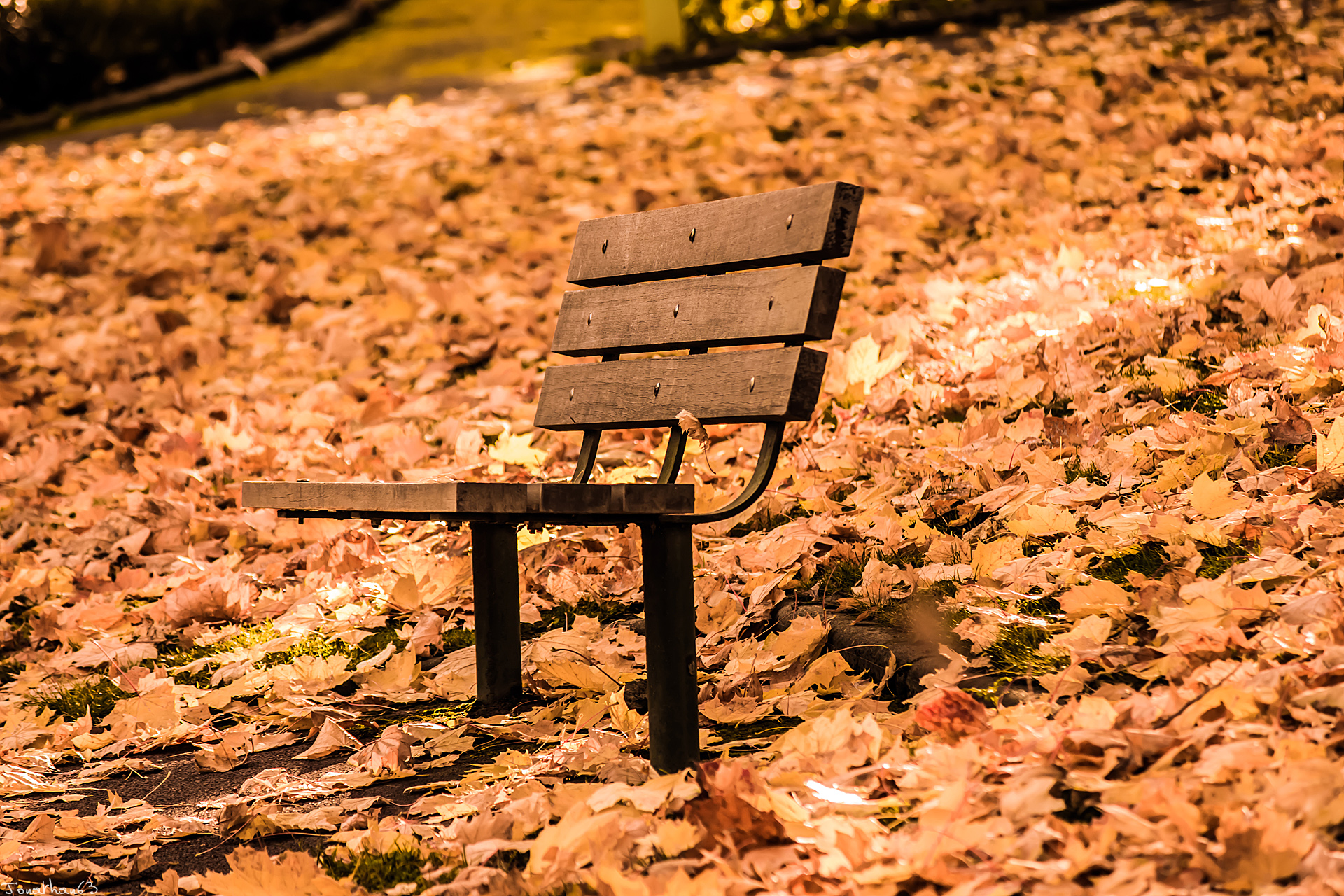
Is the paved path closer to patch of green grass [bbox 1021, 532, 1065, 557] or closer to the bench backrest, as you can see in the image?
the bench backrest

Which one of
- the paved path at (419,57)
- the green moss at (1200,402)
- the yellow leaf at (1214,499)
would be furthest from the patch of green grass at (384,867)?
the paved path at (419,57)

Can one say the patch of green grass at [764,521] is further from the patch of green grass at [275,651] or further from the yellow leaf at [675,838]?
the yellow leaf at [675,838]

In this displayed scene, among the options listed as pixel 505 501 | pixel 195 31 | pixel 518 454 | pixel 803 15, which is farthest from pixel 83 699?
pixel 195 31

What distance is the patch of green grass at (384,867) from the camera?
1847 mm

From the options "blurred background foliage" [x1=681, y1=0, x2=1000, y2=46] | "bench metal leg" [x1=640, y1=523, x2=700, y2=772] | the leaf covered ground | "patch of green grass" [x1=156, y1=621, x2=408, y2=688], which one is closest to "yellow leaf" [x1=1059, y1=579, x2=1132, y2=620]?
the leaf covered ground

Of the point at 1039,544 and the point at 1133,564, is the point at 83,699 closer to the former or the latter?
the point at 1039,544

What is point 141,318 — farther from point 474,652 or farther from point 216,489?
point 474,652

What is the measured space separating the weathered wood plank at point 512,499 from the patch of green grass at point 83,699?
3.57 ft

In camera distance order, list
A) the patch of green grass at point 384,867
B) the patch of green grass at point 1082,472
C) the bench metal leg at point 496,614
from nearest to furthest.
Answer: the patch of green grass at point 384,867
the bench metal leg at point 496,614
the patch of green grass at point 1082,472

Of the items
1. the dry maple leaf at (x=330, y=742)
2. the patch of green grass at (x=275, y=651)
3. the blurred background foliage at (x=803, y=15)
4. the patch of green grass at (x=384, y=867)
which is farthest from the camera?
the blurred background foliage at (x=803, y=15)

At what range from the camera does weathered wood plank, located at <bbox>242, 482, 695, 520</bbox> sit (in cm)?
191

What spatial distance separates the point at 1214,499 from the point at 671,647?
1181 mm

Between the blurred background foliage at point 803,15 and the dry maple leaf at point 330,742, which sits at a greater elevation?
the blurred background foliage at point 803,15

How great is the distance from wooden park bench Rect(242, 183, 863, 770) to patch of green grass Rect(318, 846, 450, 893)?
434mm
